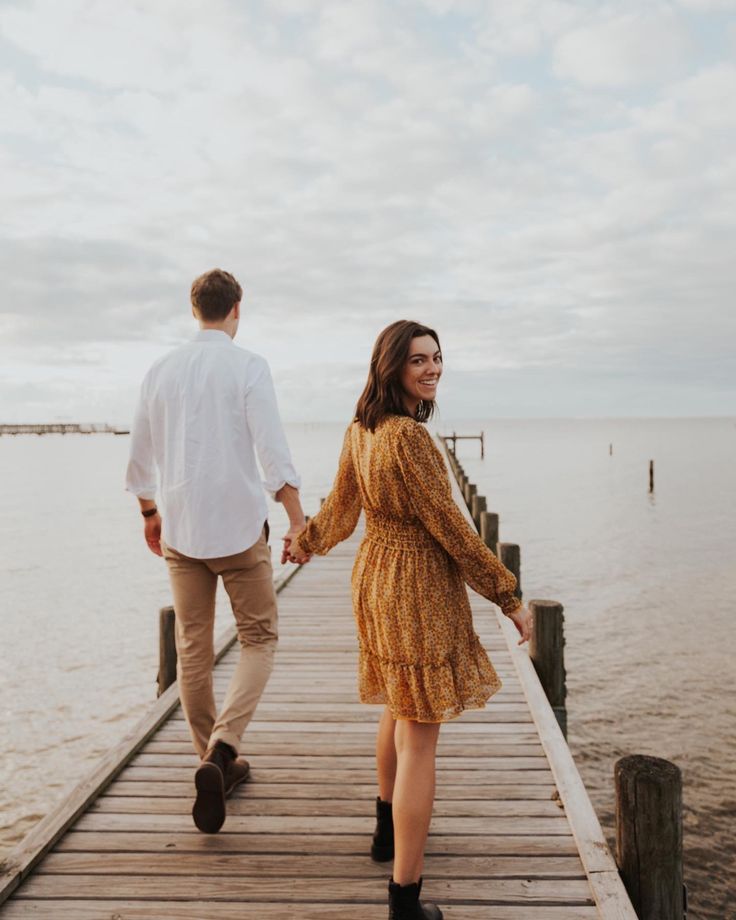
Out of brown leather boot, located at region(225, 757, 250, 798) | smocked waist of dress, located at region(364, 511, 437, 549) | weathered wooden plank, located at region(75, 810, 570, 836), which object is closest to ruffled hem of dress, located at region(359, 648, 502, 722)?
smocked waist of dress, located at region(364, 511, 437, 549)

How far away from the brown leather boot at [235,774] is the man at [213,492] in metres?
0.04

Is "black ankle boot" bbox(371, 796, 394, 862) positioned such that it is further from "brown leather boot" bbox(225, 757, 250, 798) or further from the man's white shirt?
the man's white shirt

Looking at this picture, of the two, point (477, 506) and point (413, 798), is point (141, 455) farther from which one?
point (477, 506)

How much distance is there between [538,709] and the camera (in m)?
4.22

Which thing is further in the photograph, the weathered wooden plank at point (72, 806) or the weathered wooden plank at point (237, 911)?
the weathered wooden plank at point (72, 806)

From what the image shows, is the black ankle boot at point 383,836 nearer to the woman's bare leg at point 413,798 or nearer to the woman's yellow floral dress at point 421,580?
the woman's bare leg at point 413,798

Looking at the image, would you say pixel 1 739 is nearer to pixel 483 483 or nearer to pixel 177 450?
pixel 177 450

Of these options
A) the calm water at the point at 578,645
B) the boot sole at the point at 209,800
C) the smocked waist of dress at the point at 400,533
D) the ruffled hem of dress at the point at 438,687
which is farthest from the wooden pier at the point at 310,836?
the calm water at the point at 578,645

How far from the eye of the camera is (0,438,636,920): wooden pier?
8.09 ft

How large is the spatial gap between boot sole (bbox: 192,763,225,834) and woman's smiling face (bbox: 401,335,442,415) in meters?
1.58

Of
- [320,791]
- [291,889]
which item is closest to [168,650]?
[320,791]

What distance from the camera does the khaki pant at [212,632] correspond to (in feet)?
9.65

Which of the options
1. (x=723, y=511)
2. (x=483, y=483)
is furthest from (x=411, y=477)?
(x=483, y=483)

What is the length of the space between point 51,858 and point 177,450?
163 centimetres
